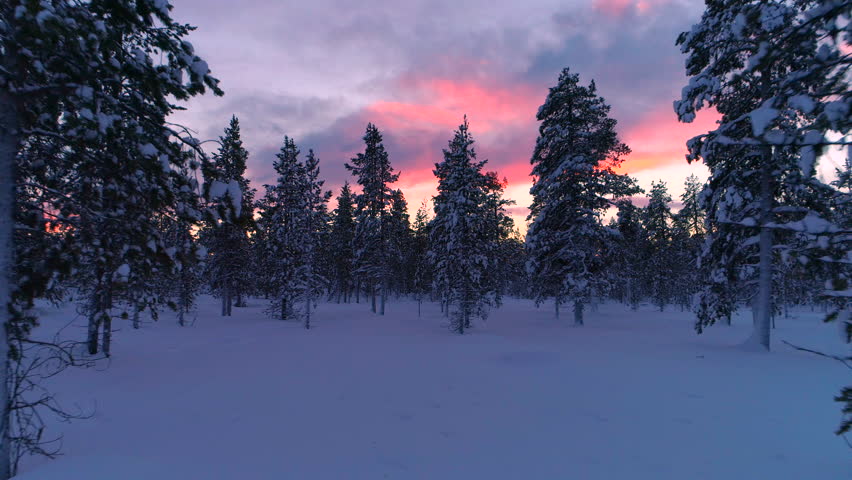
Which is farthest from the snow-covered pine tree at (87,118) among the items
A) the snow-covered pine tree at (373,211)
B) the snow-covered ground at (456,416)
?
the snow-covered pine tree at (373,211)

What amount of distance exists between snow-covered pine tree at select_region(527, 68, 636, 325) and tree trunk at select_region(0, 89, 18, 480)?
64.8 ft

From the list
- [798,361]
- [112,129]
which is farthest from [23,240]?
[798,361]

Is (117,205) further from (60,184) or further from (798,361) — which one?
(798,361)

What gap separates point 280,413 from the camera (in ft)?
23.4

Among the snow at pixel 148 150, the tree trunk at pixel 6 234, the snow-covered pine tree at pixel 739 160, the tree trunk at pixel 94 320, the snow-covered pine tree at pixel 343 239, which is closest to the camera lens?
the tree trunk at pixel 6 234

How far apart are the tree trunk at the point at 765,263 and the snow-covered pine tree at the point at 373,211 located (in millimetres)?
23010

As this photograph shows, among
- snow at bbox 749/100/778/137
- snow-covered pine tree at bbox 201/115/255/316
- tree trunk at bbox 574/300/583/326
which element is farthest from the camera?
snow-covered pine tree at bbox 201/115/255/316

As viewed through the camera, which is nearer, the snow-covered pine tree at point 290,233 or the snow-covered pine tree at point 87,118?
the snow-covered pine tree at point 87,118

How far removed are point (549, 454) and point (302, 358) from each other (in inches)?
360

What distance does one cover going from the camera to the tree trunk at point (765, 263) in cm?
1222

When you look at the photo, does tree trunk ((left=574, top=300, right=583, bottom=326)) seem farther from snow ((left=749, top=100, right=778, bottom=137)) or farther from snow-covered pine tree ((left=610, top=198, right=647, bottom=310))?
snow ((left=749, top=100, right=778, bottom=137))

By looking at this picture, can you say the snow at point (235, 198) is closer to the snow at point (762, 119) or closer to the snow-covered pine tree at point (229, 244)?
the snow at point (762, 119)

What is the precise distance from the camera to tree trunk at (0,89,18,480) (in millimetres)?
4172

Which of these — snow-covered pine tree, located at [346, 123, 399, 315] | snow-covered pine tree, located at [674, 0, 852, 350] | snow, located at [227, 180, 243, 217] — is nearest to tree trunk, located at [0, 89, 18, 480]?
snow, located at [227, 180, 243, 217]
